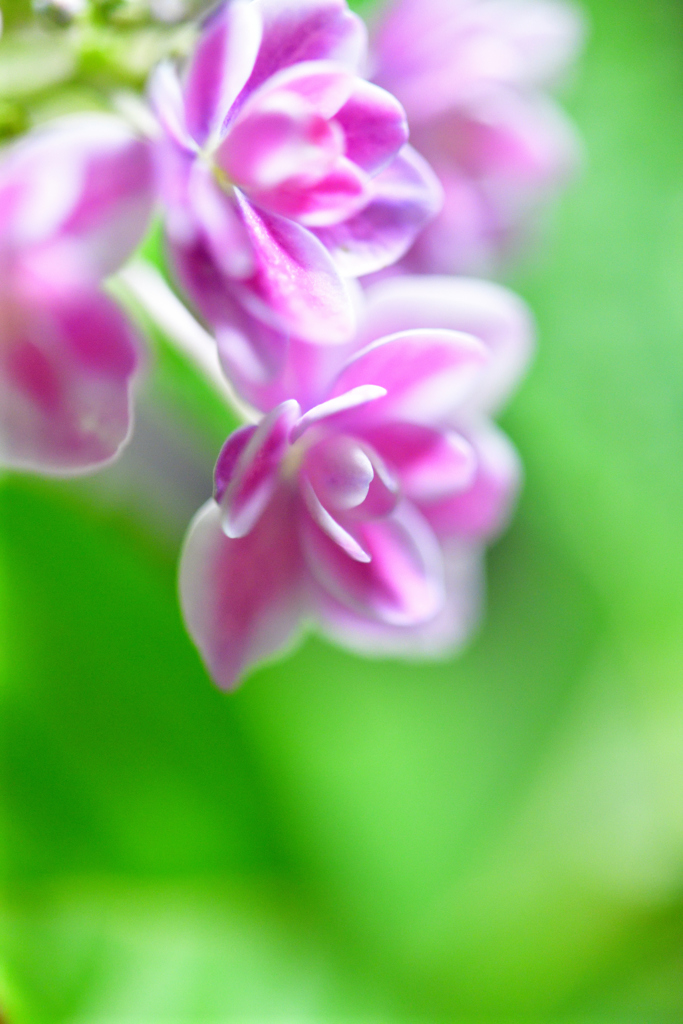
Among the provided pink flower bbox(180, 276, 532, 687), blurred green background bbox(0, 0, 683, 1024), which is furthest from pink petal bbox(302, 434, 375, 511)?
blurred green background bbox(0, 0, 683, 1024)

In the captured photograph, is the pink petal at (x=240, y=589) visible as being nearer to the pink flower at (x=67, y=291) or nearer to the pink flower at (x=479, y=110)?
the pink flower at (x=67, y=291)

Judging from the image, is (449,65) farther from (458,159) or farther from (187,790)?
(187,790)

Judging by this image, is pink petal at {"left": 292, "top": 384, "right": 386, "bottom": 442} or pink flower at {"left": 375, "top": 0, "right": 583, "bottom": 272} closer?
pink petal at {"left": 292, "top": 384, "right": 386, "bottom": 442}

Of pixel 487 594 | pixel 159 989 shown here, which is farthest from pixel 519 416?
pixel 159 989

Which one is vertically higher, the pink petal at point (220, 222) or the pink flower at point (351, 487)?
the pink petal at point (220, 222)

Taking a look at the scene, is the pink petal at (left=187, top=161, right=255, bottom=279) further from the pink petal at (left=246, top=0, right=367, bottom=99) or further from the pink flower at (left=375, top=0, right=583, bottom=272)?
the pink flower at (left=375, top=0, right=583, bottom=272)

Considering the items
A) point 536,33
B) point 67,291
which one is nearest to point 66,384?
point 67,291

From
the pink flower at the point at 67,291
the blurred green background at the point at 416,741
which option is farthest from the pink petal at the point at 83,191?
the blurred green background at the point at 416,741
